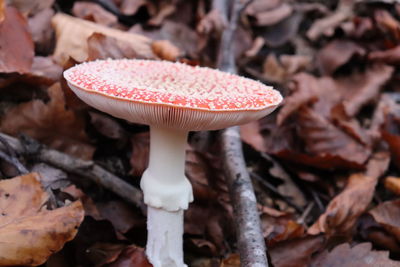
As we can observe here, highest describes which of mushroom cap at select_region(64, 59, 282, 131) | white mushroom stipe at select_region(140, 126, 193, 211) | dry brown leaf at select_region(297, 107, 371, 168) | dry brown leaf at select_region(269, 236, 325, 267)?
mushroom cap at select_region(64, 59, 282, 131)

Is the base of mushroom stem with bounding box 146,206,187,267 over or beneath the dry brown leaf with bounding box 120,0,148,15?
beneath

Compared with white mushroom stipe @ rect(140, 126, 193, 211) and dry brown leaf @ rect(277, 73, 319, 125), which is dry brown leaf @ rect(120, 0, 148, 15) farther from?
white mushroom stipe @ rect(140, 126, 193, 211)

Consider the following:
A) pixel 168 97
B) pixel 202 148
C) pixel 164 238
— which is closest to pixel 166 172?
pixel 164 238

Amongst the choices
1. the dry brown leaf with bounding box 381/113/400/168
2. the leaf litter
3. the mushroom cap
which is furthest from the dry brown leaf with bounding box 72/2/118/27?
the dry brown leaf with bounding box 381/113/400/168

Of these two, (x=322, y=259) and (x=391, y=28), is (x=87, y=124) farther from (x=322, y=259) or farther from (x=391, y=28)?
(x=391, y=28)

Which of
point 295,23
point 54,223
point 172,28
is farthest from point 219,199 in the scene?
point 295,23

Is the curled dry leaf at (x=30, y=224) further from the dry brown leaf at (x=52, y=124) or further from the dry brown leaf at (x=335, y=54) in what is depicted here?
the dry brown leaf at (x=335, y=54)

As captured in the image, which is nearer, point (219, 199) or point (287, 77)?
point (219, 199)
